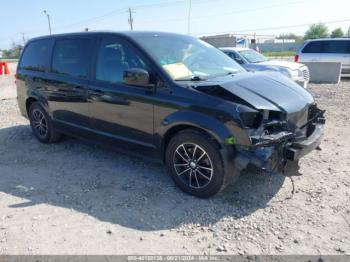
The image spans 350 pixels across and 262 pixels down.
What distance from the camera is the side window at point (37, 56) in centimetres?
548

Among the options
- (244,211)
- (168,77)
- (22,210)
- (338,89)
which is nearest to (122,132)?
(168,77)

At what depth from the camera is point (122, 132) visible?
430 cm

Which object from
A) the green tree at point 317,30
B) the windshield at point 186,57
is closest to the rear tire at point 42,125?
the windshield at point 186,57

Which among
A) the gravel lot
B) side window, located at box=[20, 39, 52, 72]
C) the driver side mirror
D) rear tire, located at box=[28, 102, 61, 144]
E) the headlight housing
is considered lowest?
the gravel lot

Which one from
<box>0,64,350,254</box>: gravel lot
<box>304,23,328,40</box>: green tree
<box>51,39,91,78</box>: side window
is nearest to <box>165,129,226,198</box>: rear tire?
<box>0,64,350,254</box>: gravel lot

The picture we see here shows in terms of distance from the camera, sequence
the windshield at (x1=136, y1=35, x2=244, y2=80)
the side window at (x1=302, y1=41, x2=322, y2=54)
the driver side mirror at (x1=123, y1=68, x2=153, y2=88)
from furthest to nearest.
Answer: the side window at (x1=302, y1=41, x2=322, y2=54), the windshield at (x1=136, y1=35, x2=244, y2=80), the driver side mirror at (x1=123, y1=68, x2=153, y2=88)

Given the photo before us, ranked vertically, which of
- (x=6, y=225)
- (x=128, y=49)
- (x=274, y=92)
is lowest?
(x=6, y=225)

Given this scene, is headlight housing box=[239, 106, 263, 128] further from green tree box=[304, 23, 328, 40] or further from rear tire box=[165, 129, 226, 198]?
green tree box=[304, 23, 328, 40]

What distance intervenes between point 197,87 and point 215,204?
1.32 m

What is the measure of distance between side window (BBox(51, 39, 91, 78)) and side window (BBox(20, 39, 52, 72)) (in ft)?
0.86

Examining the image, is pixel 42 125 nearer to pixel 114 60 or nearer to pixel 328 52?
pixel 114 60

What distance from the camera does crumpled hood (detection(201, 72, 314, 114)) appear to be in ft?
11.4

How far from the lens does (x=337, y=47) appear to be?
14.3 metres

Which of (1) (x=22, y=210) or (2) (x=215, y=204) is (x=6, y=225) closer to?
(1) (x=22, y=210)
